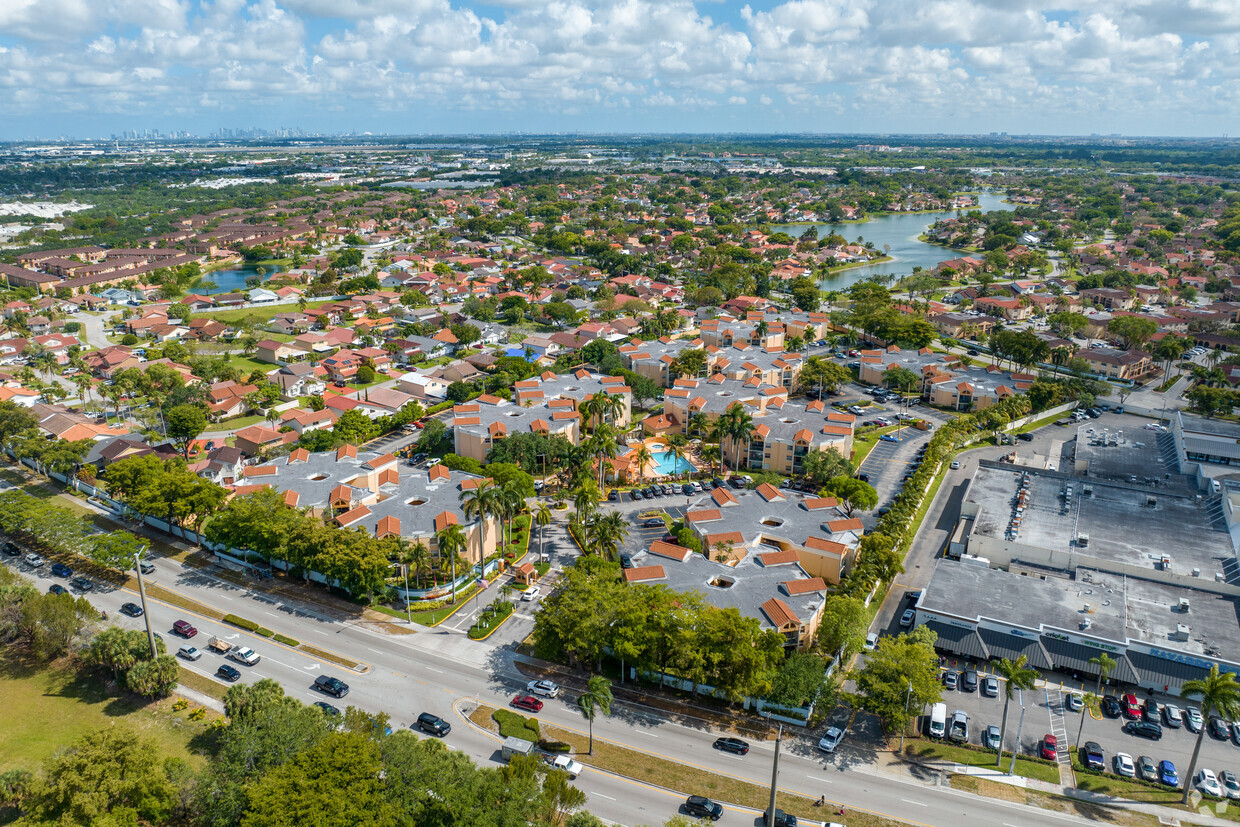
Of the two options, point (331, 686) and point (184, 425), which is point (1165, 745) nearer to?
point (331, 686)

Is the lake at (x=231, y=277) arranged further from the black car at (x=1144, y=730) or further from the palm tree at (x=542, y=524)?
the black car at (x=1144, y=730)

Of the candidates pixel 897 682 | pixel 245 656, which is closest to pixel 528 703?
pixel 245 656

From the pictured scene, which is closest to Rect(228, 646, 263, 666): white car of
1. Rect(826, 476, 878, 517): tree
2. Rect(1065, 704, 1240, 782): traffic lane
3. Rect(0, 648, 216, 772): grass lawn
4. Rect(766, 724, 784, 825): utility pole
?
Rect(0, 648, 216, 772): grass lawn

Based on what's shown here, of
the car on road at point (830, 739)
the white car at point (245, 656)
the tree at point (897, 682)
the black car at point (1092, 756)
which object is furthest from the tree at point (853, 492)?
the white car at point (245, 656)

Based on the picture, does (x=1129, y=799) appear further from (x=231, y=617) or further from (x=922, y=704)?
(x=231, y=617)

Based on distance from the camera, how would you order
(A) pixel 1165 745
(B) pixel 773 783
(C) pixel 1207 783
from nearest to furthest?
(B) pixel 773 783 → (C) pixel 1207 783 → (A) pixel 1165 745

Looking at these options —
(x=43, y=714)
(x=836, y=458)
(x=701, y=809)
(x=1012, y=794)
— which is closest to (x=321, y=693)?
(x=43, y=714)

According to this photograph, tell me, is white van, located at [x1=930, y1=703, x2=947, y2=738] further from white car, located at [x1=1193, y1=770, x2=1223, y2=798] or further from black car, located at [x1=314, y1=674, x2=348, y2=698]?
black car, located at [x1=314, y1=674, x2=348, y2=698]
